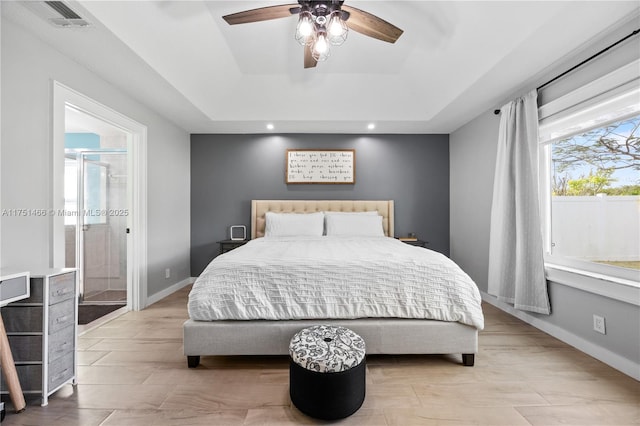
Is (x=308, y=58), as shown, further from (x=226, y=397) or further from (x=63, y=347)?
(x=63, y=347)

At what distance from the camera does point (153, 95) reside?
2.98m

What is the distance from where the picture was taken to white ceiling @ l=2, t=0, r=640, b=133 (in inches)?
77.4

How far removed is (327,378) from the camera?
1466 mm

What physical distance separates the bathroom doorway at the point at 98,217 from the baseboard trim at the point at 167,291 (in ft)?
1.16

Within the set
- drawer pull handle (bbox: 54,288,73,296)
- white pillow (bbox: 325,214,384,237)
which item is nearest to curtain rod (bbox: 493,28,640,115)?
white pillow (bbox: 325,214,384,237)

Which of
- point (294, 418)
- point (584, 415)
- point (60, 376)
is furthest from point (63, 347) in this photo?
point (584, 415)

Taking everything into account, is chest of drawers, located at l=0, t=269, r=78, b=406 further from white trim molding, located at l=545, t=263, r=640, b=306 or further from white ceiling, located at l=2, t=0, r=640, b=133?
white trim molding, located at l=545, t=263, r=640, b=306

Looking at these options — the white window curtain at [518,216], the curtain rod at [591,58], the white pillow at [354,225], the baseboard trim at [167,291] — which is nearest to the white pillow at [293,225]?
the white pillow at [354,225]

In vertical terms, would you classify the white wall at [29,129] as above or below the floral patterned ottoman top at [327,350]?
above

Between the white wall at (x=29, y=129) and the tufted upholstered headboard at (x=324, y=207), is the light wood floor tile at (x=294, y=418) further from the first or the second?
the tufted upholstered headboard at (x=324, y=207)

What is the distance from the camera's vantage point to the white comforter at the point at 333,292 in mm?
1950

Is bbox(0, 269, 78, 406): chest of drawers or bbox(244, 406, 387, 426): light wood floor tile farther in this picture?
bbox(0, 269, 78, 406): chest of drawers

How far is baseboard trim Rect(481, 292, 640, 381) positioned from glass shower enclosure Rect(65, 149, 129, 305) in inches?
172

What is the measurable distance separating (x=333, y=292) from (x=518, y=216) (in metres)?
1.95
